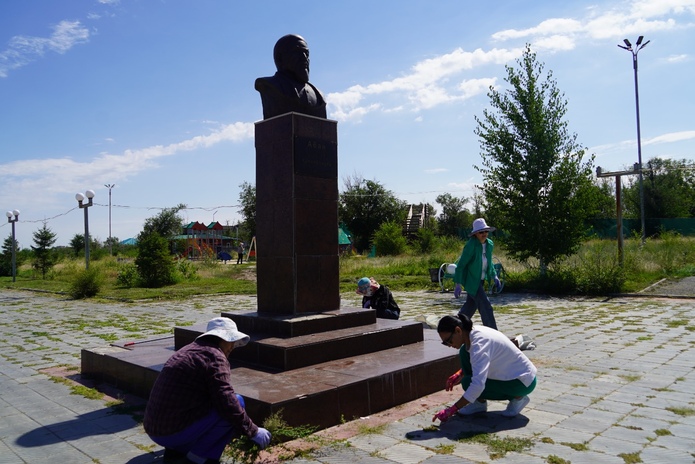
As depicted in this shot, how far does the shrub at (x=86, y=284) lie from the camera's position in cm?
1797

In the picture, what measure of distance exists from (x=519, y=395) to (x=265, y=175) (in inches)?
159

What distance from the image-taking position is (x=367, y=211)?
48.4 m

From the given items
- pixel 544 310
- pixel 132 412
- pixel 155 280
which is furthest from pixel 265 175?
pixel 155 280

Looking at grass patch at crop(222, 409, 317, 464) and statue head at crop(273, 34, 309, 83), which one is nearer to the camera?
grass patch at crop(222, 409, 317, 464)

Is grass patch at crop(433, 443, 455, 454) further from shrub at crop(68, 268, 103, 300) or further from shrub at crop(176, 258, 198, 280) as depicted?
shrub at crop(176, 258, 198, 280)

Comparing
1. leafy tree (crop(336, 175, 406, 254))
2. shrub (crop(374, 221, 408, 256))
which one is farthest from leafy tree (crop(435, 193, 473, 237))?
shrub (crop(374, 221, 408, 256))

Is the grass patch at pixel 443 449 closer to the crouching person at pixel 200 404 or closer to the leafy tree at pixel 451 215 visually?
the crouching person at pixel 200 404

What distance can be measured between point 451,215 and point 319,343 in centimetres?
4961

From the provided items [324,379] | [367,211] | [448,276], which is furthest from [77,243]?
[324,379]

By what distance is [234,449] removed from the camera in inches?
153

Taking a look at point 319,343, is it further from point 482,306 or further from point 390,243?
point 390,243

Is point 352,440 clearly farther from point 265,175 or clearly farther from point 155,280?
point 155,280

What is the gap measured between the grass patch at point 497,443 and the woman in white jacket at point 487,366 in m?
0.22

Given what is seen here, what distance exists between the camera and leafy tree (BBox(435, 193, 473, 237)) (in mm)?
52094
